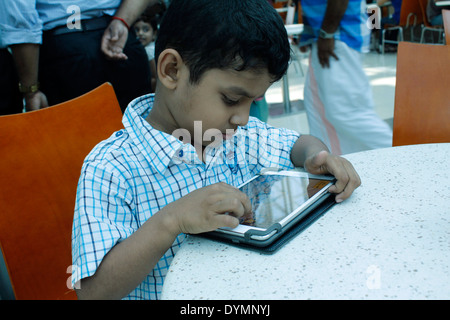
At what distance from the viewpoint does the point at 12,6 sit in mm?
1191

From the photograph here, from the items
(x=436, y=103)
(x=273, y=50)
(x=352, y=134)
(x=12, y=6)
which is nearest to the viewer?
(x=273, y=50)

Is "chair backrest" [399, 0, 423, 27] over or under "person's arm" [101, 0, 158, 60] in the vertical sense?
under

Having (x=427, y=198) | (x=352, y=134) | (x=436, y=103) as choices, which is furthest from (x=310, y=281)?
(x=352, y=134)

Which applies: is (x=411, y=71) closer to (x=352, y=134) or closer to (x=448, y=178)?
(x=448, y=178)

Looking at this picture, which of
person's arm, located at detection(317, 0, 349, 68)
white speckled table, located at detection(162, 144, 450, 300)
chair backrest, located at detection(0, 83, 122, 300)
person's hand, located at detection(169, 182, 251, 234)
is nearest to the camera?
white speckled table, located at detection(162, 144, 450, 300)

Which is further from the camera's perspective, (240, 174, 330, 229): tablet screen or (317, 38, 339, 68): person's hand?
(317, 38, 339, 68): person's hand

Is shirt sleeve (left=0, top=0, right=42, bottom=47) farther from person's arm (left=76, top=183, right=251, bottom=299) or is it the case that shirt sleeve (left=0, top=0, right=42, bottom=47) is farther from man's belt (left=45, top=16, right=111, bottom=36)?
person's arm (left=76, top=183, right=251, bottom=299)

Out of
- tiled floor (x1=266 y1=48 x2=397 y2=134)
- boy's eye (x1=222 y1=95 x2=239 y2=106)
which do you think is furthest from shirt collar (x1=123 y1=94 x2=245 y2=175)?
tiled floor (x1=266 y1=48 x2=397 y2=134)

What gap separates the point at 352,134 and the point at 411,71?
0.75m

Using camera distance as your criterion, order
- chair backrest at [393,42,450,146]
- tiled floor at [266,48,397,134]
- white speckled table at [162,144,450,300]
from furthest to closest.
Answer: tiled floor at [266,48,397,134], chair backrest at [393,42,450,146], white speckled table at [162,144,450,300]

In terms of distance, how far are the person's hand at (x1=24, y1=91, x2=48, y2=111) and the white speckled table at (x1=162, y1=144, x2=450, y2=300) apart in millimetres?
922

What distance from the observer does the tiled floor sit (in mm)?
3143


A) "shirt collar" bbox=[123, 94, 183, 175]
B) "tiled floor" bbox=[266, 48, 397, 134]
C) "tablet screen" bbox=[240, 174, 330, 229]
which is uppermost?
"shirt collar" bbox=[123, 94, 183, 175]

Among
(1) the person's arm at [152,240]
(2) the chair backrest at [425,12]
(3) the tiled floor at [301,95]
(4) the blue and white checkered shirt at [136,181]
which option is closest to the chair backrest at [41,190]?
(4) the blue and white checkered shirt at [136,181]
